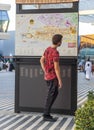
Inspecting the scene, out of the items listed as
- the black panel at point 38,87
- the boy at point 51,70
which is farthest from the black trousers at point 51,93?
the black panel at point 38,87

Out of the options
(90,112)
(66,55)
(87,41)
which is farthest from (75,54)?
(87,41)

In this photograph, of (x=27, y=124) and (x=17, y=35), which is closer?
(x=27, y=124)

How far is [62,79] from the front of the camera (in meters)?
8.62

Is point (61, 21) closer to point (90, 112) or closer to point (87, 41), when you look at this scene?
point (90, 112)

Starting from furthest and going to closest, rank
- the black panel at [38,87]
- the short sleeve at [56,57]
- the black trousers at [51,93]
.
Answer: the black panel at [38,87], the black trousers at [51,93], the short sleeve at [56,57]

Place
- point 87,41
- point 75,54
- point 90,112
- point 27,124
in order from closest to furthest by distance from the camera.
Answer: point 90,112
point 27,124
point 75,54
point 87,41

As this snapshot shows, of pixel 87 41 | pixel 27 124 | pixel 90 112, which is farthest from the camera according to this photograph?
pixel 87 41

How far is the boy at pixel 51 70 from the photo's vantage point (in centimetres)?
796

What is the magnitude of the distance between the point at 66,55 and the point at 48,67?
0.71m

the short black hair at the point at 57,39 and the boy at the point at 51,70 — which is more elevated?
the short black hair at the point at 57,39

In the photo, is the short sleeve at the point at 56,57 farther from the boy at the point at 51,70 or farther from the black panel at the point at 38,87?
the black panel at the point at 38,87

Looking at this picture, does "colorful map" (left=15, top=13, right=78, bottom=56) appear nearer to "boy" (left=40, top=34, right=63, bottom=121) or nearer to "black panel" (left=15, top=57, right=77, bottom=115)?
"black panel" (left=15, top=57, right=77, bottom=115)

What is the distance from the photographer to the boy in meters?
7.96

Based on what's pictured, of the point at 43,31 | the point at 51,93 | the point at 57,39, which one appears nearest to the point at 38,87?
the point at 51,93
